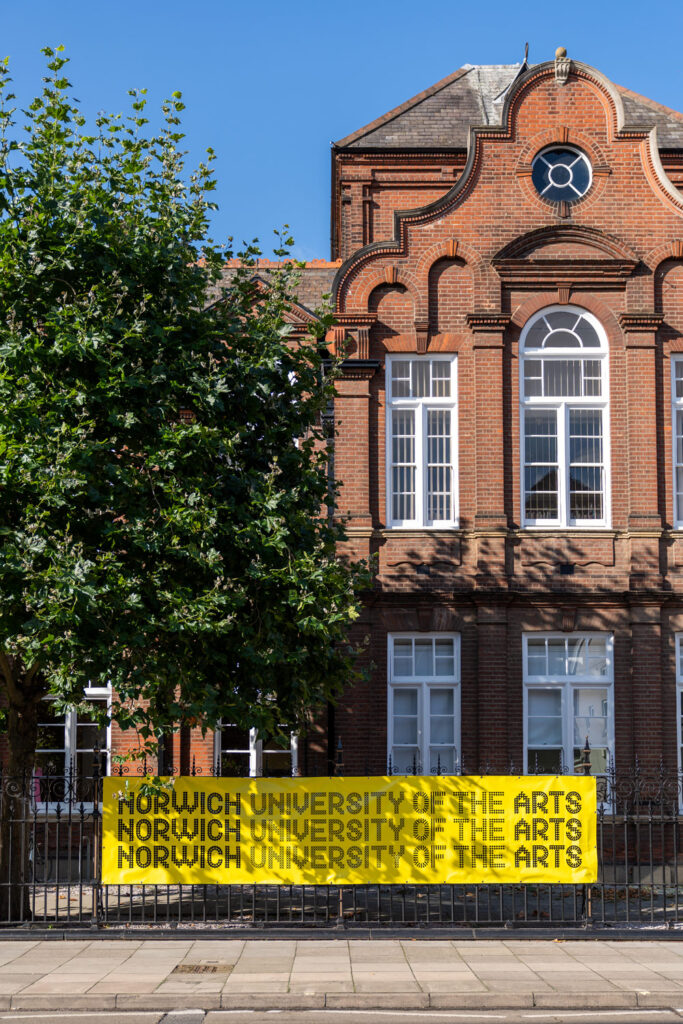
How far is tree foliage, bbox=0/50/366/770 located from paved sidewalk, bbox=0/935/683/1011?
2.40 meters

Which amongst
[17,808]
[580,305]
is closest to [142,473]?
[17,808]

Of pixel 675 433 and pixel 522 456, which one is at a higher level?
pixel 675 433

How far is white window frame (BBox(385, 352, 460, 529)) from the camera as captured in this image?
19.7 m

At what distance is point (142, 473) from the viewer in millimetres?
13766

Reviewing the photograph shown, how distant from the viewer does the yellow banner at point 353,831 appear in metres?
13.6

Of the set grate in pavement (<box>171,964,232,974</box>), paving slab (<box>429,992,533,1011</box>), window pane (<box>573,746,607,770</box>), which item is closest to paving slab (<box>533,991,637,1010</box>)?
paving slab (<box>429,992,533,1011</box>)

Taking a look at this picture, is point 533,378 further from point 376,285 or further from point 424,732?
point 424,732

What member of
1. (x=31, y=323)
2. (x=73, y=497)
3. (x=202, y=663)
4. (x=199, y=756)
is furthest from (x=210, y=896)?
(x=31, y=323)

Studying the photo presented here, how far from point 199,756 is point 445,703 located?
4023mm

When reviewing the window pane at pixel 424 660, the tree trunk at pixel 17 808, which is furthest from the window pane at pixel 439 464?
the tree trunk at pixel 17 808

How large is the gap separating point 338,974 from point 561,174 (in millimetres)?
14071

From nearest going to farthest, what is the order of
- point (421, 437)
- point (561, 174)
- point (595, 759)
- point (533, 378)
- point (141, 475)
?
point (141, 475), point (595, 759), point (421, 437), point (533, 378), point (561, 174)

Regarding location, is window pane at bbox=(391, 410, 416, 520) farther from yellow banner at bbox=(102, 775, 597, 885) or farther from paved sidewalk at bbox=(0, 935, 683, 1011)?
paved sidewalk at bbox=(0, 935, 683, 1011)

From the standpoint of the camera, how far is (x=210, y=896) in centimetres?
1658
